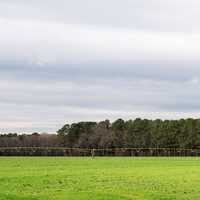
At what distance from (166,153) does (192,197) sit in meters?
112

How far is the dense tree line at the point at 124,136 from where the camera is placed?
143m

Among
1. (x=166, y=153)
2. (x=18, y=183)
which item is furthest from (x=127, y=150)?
(x=18, y=183)

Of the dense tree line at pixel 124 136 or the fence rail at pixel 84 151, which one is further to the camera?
the dense tree line at pixel 124 136

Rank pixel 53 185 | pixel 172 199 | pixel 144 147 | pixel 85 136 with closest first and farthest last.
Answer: pixel 172 199, pixel 53 185, pixel 144 147, pixel 85 136

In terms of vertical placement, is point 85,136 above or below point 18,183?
above

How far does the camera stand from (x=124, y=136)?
511 ft

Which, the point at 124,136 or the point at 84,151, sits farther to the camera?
the point at 124,136

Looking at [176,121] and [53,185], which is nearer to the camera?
[53,185]

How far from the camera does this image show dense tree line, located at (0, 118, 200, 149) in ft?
470

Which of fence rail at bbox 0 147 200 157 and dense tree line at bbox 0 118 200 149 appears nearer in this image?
fence rail at bbox 0 147 200 157

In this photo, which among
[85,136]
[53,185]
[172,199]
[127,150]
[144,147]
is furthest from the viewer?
[85,136]

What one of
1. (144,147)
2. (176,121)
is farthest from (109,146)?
(176,121)

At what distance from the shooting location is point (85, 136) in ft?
520

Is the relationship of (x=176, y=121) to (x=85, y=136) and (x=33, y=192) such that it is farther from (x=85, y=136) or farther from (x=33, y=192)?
(x=33, y=192)
